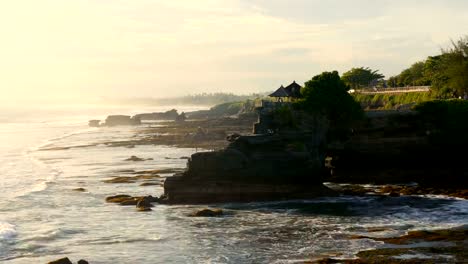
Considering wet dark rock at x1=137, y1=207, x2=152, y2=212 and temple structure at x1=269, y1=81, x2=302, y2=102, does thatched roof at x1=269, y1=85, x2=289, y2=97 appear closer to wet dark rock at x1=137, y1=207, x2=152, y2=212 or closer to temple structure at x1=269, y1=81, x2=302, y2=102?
temple structure at x1=269, y1=81, x2=302, y2=102

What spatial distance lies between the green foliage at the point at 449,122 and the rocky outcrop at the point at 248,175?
1702cm

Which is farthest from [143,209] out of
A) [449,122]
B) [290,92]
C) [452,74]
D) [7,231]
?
[452,74]

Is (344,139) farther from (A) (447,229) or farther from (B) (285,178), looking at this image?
(A) (447,229)

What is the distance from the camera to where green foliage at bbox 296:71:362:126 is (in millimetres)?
64250

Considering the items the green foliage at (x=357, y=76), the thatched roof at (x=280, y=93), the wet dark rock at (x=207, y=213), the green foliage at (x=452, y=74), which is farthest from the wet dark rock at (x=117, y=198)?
the green foliage at (x=357, y=76)

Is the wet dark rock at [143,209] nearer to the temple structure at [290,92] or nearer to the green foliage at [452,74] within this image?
the temple structure at [290,92]

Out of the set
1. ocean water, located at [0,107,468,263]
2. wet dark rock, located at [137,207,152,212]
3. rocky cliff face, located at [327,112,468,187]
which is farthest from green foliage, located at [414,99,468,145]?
wet dark rock, located at [137,207,152,212]

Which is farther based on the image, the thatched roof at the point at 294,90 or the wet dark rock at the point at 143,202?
the thatched roof at the point at 294,90

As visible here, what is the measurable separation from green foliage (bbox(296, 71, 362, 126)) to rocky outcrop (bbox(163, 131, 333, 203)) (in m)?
8.85

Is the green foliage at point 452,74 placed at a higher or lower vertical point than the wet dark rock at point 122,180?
higher

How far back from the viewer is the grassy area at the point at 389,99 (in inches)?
3573

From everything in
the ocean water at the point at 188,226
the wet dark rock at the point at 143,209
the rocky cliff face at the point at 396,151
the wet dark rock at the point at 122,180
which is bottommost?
the ocean water at the point at 188,226

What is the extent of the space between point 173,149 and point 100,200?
151 feet

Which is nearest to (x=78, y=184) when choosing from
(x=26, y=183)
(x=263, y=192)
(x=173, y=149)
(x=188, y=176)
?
(x=26, y=183)
